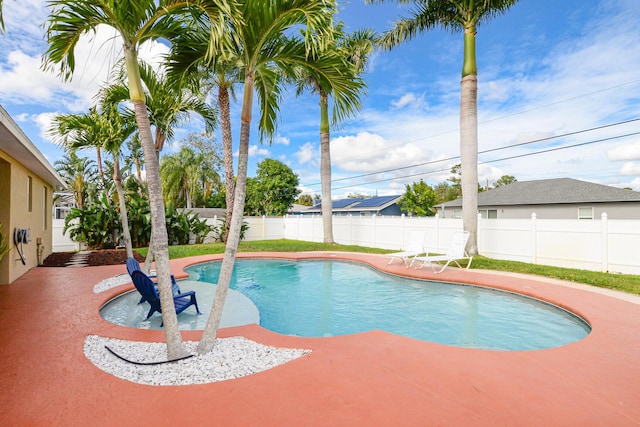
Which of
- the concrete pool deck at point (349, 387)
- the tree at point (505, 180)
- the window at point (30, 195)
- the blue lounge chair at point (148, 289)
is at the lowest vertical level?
the concrete pool deck at point (349, 387)

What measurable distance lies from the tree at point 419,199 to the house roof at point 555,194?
23.2 feet

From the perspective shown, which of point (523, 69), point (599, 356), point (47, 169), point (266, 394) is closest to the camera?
point (266, 394)

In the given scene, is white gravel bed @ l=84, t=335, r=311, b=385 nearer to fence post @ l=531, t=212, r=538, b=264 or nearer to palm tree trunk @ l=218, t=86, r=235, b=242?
palm tree trunk @ l=218, t=86, r=235, b=242

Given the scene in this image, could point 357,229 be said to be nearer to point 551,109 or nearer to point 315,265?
point 315,265

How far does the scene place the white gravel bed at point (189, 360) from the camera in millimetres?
3219

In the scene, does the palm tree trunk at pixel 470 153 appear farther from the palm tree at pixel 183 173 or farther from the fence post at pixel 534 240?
the palm tree at pixel 183 173

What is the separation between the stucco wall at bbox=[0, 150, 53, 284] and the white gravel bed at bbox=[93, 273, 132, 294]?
209cm

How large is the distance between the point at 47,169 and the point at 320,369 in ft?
31.1

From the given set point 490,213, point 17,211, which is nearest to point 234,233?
point 17,211

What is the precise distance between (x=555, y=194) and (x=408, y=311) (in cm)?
1733

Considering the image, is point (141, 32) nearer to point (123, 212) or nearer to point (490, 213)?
point (123, 212)

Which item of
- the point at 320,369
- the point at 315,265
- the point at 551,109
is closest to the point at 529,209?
the point at 551,109

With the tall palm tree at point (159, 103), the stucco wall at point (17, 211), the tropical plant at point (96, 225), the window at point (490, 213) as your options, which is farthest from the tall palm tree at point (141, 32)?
the window at point (490, 213)

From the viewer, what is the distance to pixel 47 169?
8.57 meters
